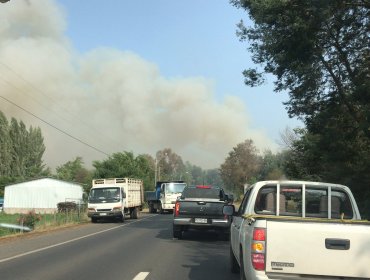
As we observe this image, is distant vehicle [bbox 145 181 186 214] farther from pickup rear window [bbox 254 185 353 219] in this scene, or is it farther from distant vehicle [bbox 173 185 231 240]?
pickup rear window [bbox 254 185 353 219]

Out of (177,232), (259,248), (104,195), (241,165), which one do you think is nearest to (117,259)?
(177,232)

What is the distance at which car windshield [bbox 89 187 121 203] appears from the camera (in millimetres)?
30094

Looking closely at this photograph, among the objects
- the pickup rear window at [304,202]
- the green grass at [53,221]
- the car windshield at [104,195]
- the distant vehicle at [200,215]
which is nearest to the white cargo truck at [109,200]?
the car windshield at [104,195]

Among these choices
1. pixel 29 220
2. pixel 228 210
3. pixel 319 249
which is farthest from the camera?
pixel 29 220

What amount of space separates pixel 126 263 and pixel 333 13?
541 inches

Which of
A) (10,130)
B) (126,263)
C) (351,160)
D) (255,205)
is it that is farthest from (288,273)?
(10,130)

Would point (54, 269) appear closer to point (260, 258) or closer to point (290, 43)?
point (260, 258)

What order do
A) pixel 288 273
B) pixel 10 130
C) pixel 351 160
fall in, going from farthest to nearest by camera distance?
pixel 10 130 < pixel 351 160 < pixel 288 273

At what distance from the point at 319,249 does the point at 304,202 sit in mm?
2319

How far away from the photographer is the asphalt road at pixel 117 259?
9992 mm

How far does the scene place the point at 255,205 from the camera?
8.52 meters

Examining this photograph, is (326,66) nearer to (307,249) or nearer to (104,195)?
(104,195)

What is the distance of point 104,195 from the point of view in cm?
3047

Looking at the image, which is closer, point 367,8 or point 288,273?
point 288,273
